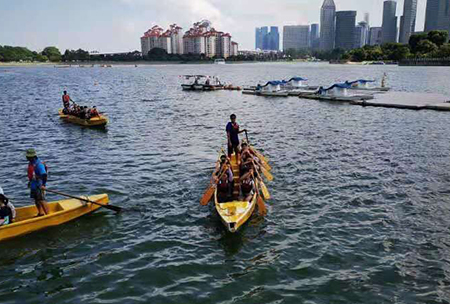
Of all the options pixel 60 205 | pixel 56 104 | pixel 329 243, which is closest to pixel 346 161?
pixel 329 243

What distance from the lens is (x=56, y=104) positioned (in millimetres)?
56750

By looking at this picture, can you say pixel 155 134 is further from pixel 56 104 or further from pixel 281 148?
pixel 56 104

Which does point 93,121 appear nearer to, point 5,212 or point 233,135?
point 233,135

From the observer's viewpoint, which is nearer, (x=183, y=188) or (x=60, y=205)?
(x=60, y=205)

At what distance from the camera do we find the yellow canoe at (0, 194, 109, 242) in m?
14.0

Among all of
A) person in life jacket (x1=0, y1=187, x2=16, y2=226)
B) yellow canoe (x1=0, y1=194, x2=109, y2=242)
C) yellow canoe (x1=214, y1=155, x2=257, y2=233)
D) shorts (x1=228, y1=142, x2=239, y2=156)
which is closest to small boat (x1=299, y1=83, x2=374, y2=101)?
shorts (x1=228, y1=142, x2=239, y2=156)

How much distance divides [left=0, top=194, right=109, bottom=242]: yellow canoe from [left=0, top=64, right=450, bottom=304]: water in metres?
0.37

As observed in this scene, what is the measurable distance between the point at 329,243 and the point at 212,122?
27989mm

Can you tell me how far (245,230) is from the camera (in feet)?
48.9

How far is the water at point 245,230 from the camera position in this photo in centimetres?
1152

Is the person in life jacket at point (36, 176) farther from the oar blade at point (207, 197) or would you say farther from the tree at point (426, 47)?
the tree at point (426, 47)

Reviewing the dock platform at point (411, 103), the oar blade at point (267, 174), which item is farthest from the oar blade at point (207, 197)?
the dock platform at point (411, 103)

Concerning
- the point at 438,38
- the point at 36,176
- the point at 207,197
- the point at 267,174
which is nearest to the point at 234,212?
the point at 207,197

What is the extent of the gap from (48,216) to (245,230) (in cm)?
760
